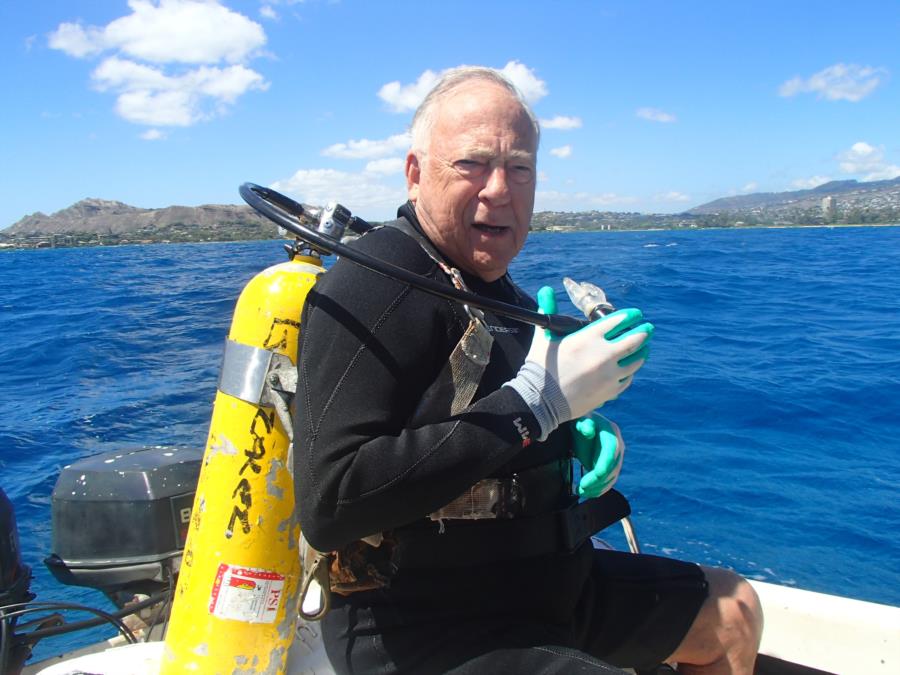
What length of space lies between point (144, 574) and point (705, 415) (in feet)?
20.5

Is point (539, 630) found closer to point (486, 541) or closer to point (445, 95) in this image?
point (486, 541)

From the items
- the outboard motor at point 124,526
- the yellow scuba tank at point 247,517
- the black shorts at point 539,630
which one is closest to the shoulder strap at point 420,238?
the yellow scuba tank at point 247,517

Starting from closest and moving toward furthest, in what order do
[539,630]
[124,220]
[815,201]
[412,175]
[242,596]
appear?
[539,630]
[242,596]
[412,175]
[124,220]
[815,201]

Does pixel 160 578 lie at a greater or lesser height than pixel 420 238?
lesser

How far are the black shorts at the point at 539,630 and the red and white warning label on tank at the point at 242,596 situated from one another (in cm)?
15

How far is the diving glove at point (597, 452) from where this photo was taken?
1462 millimetres

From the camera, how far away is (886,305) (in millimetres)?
13547

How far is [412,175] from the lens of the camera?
64.8 inches

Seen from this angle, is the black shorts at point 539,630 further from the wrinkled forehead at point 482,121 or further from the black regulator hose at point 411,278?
the wrinkled forehead at point 482,121

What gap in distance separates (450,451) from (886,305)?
15.1m

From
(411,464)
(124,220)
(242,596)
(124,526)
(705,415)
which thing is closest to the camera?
(411,464)

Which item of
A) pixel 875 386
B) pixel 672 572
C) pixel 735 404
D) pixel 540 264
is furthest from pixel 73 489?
pixel 540 264

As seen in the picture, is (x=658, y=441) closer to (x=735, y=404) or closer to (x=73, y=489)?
(x=735, y=404)

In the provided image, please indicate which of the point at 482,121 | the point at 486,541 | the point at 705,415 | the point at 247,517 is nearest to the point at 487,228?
the point at 482,121
